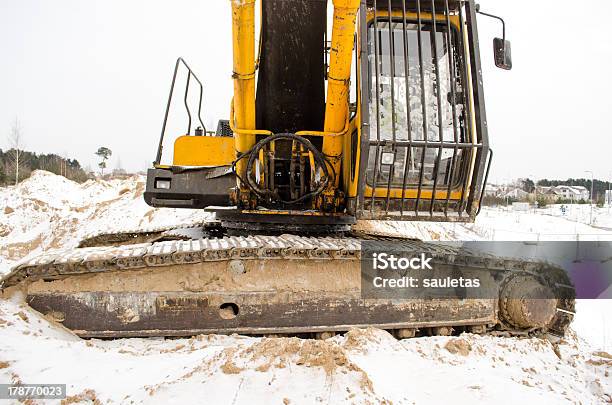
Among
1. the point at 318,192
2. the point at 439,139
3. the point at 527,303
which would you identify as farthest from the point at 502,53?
the point at 527,303

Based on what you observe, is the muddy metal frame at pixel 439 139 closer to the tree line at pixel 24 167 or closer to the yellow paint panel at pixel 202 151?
the yellow paint panel at pixel 202 151

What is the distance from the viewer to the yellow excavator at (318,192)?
3.27 m

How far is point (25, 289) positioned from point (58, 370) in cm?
101

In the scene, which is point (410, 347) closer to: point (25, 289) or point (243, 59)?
point (243, 59)

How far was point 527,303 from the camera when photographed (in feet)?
11.8

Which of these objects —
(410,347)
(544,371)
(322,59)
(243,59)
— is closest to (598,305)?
(544,371)

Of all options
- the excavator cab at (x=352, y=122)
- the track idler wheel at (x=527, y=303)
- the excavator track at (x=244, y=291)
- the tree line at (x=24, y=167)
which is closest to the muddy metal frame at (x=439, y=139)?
the excavator cab at (x=352, y=122)

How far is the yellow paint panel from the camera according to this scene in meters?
4.52

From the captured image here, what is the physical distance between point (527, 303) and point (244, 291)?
2.32m

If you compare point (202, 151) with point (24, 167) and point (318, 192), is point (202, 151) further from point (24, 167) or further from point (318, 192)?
point (24, 167)

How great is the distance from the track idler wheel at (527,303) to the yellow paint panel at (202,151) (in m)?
2.89

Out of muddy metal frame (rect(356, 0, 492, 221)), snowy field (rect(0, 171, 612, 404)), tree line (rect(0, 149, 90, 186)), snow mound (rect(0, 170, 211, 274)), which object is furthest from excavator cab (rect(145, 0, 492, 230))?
tree line (rect(0, 149, 90, 186))

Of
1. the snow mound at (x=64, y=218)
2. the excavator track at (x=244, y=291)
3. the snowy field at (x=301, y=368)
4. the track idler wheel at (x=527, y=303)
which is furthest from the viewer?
the snow mound at (x=64, y=218)

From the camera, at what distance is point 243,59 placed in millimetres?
3539
